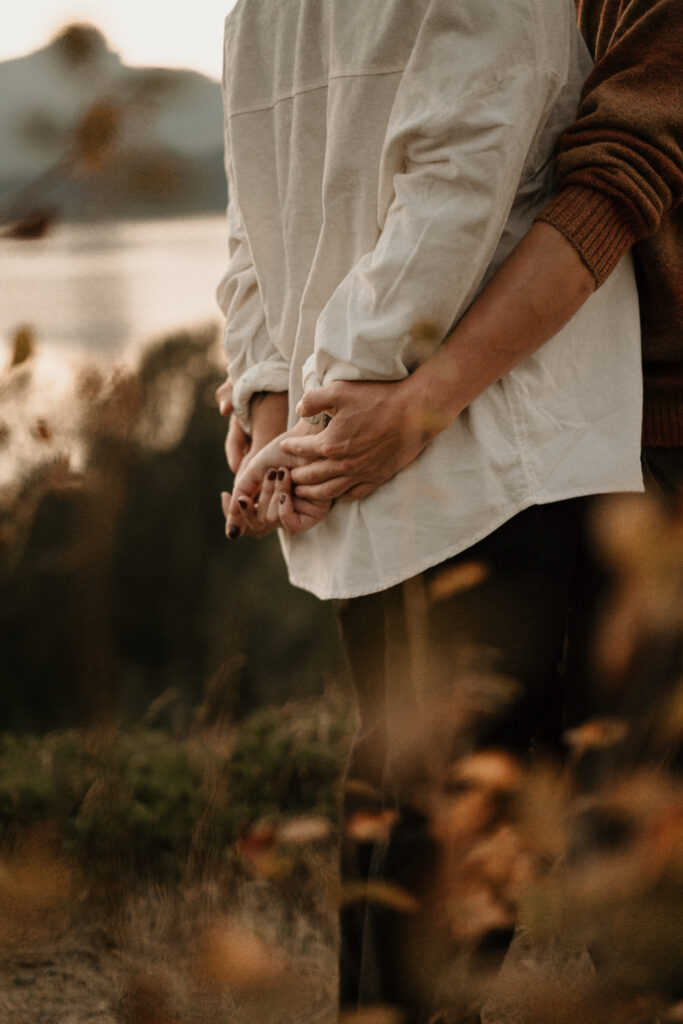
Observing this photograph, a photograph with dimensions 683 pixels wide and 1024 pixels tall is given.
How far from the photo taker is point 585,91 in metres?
0.97

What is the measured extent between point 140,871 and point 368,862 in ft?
3.07

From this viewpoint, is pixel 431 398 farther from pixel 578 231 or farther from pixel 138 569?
pixel 138 569

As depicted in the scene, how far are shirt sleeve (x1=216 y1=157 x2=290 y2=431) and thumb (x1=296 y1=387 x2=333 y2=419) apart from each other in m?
0.21

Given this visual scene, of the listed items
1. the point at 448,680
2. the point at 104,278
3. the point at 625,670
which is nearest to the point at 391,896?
the point at 448,680

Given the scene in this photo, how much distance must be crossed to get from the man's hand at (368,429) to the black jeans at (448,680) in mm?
133

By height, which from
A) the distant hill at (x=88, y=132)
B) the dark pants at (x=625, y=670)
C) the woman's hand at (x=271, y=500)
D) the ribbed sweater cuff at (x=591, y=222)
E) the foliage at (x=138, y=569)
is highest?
the distant hill at (x=88, y=132)

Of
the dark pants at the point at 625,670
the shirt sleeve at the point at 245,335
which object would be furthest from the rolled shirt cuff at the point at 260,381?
the dark pants at the point at 625,670

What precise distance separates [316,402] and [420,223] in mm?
215

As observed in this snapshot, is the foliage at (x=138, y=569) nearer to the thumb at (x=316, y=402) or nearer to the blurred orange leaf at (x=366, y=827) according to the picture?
the thumb at (x=316, y=402)

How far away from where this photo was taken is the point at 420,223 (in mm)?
908

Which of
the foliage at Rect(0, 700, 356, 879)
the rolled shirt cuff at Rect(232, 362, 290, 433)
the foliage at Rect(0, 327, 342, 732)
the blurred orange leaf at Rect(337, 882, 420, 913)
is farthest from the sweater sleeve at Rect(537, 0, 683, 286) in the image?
the foliage at Rect(0, 700, 356, 879)

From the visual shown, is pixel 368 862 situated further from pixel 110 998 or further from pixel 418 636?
pixel 110 998

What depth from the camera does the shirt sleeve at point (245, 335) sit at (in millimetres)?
1179

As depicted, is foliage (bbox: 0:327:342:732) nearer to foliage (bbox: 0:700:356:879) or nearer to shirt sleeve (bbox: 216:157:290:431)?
foliage (bbox: 0:700:356:879)
